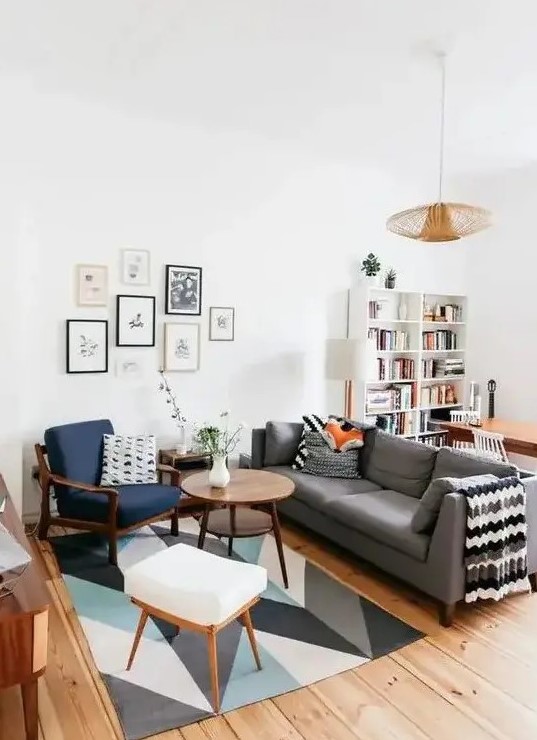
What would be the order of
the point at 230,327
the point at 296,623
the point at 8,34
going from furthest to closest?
the point at 230,327 → the point at 8,34 → the point at 296,623

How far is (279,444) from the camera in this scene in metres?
4.65

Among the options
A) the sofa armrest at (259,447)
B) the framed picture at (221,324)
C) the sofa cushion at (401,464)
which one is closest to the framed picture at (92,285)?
the framed picture at (221,324)

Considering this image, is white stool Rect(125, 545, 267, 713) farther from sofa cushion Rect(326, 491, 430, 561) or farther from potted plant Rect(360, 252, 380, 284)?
potted plant Rect(360, 252, 380, 284)

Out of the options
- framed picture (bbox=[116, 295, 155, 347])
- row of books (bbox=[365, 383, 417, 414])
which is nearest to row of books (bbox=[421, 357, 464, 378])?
row of books (bbox=[365, 383, 417, 414])

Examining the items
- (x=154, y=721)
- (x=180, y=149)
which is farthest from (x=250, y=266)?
(x=154, y=721)

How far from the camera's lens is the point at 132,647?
103 inches

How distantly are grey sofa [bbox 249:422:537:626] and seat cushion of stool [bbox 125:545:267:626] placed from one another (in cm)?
102

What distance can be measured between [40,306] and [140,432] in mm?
1249

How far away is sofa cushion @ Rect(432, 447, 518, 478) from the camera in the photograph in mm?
3326

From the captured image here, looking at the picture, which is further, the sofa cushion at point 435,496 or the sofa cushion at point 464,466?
the sofa cushion at point 464,466

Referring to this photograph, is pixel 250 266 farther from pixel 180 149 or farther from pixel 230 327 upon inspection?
pixel 180 149

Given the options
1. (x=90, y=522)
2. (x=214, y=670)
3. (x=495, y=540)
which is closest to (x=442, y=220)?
(x=495, y=540)

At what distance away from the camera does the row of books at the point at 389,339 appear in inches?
225

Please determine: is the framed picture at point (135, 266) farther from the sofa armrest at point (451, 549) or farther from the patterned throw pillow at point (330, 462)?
the sofa armrest at point (451, 549)
